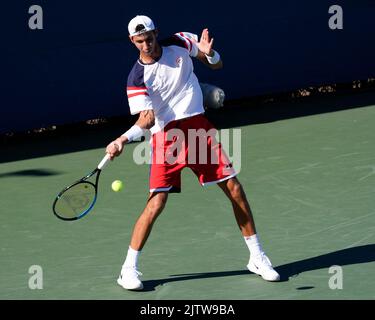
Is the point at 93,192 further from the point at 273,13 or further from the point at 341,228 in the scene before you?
the point at 273,13

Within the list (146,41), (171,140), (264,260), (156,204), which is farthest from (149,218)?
(146,41)

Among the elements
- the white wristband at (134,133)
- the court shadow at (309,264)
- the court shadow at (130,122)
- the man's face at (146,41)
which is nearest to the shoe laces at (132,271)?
the court shadow at (309,264)

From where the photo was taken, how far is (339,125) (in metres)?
12.3

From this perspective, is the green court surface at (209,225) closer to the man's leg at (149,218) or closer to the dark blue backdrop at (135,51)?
the man's leg at (149,218)

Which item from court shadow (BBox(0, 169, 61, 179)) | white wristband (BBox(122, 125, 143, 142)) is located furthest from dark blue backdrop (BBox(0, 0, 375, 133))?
white wristband (BBox(122, 125, 143, 142))

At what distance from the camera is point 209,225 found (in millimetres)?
8578

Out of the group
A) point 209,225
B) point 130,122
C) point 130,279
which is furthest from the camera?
point 130,122

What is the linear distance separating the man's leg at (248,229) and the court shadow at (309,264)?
0.10 metres

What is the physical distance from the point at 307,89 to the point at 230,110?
1.36m

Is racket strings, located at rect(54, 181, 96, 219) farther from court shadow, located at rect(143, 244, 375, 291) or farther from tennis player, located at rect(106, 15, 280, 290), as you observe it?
court shadow, located at rect(143, 244, 375, 291)

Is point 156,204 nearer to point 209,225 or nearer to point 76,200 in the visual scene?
point 76,200

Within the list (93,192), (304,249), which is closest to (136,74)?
(93,192)

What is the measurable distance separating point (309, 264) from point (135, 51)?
19.3 feet

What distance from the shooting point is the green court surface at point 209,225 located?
7.19 metres
